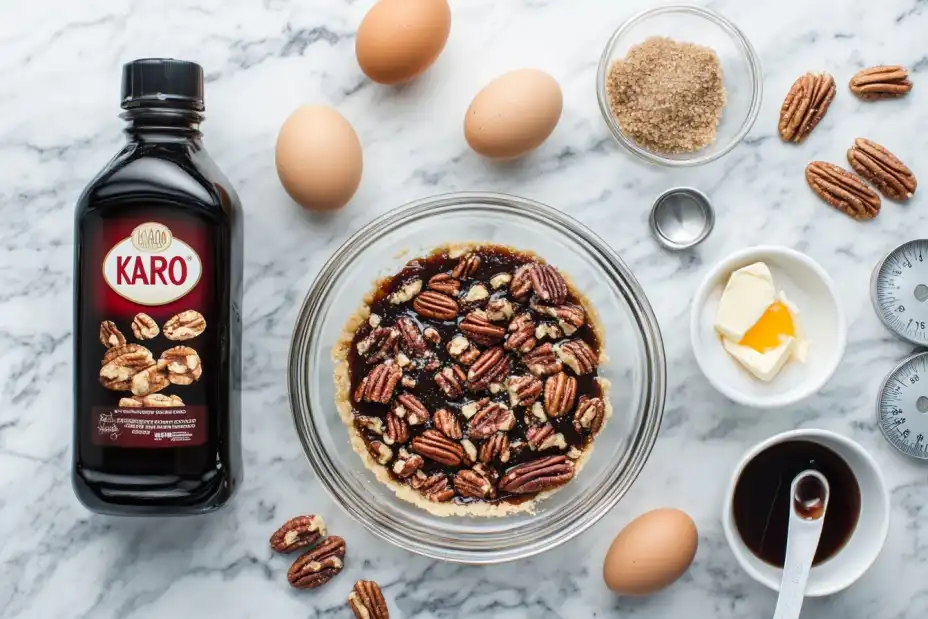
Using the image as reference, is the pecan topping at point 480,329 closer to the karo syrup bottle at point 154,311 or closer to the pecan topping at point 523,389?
the pecan topping at point 523,389

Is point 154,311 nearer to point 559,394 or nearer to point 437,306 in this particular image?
point 437,306

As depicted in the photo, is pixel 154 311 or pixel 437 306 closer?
pixel 154 311

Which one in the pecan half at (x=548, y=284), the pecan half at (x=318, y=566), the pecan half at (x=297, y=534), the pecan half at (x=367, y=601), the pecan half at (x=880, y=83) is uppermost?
the pecan half at (x=880, y=83)

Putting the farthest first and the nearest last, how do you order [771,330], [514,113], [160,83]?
1. [771,330]
2. [514,113]
3. [160,83]


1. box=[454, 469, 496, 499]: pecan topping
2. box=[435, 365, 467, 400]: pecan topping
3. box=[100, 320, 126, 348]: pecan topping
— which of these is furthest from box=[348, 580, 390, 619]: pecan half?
box=[100, 320, 126, 348]: pecan topping

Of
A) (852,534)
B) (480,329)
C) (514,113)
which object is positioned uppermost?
(514,113)

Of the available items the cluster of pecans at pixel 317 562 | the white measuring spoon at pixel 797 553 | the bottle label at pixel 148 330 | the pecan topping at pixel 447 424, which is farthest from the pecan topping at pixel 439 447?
the white measuring spoon at pixel 797 553

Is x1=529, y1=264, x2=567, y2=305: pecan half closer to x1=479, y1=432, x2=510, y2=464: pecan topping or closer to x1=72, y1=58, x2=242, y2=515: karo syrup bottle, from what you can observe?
x1=479, y1=432, x2=510, y2=464: pecan topping

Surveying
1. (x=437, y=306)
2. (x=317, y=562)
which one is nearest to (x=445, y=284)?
(x=437, y=306)
